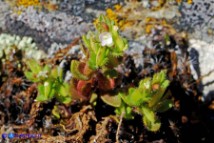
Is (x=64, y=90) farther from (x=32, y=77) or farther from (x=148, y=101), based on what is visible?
(x=148, y=101)

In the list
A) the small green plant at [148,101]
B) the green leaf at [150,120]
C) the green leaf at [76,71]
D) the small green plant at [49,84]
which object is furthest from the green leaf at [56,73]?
the green leaf at [150,120]

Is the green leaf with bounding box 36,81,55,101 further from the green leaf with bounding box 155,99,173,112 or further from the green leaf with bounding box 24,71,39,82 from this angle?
the green leaf with bounding box 155,99,173,112

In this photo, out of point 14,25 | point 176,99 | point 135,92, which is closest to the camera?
point 135,92

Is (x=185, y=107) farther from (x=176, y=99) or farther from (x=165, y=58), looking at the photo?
(x=165, y=58)

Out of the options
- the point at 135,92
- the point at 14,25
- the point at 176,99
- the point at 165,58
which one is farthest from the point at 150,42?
the point at 14,25

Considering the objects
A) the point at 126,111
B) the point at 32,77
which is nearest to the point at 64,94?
the point at 32,77

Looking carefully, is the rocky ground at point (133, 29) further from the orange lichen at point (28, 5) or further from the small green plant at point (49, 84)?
the small green plant at point (49, 84)
